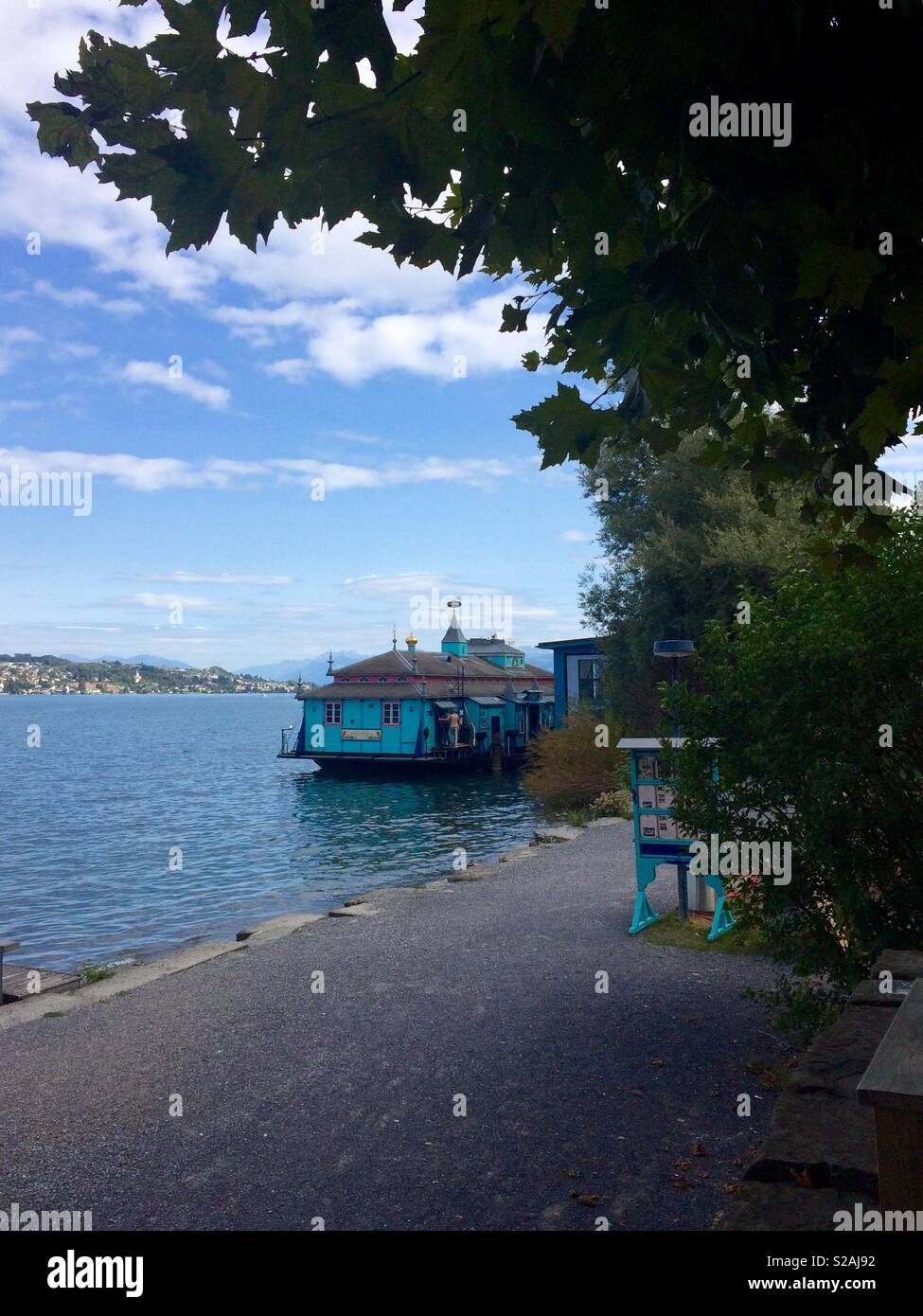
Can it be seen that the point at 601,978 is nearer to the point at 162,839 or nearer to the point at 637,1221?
the point at 637,1221

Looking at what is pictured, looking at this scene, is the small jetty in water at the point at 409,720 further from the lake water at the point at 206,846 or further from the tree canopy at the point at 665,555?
the tree canopy at the point at 665,555

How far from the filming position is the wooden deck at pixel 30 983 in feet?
31.9

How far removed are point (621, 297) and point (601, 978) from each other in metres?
6.07

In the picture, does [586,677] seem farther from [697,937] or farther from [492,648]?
[697,937]

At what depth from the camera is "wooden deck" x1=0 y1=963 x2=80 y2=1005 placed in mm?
9711

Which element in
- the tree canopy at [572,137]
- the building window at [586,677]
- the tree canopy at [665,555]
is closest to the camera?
the tree canopy at [572,137]

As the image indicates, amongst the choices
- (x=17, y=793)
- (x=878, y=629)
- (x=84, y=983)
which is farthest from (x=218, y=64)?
(x=17, y=793)

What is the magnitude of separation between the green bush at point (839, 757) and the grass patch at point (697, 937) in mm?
2714

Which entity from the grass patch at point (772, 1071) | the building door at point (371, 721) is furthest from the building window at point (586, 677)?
the grass patch at point (772, 1071)

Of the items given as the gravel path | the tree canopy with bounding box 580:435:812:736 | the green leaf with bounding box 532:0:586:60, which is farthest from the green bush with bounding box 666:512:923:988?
the tree canopy with bounding box 580:435:812:736

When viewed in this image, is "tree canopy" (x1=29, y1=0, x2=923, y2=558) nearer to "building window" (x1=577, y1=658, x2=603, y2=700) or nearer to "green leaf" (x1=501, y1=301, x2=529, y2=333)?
"green leaf" (x1=501, y1=301, x2=529, y2=333)

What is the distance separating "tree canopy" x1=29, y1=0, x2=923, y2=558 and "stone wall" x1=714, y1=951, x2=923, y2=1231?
237cm

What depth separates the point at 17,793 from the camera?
167ft

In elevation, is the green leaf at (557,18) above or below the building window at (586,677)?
above
